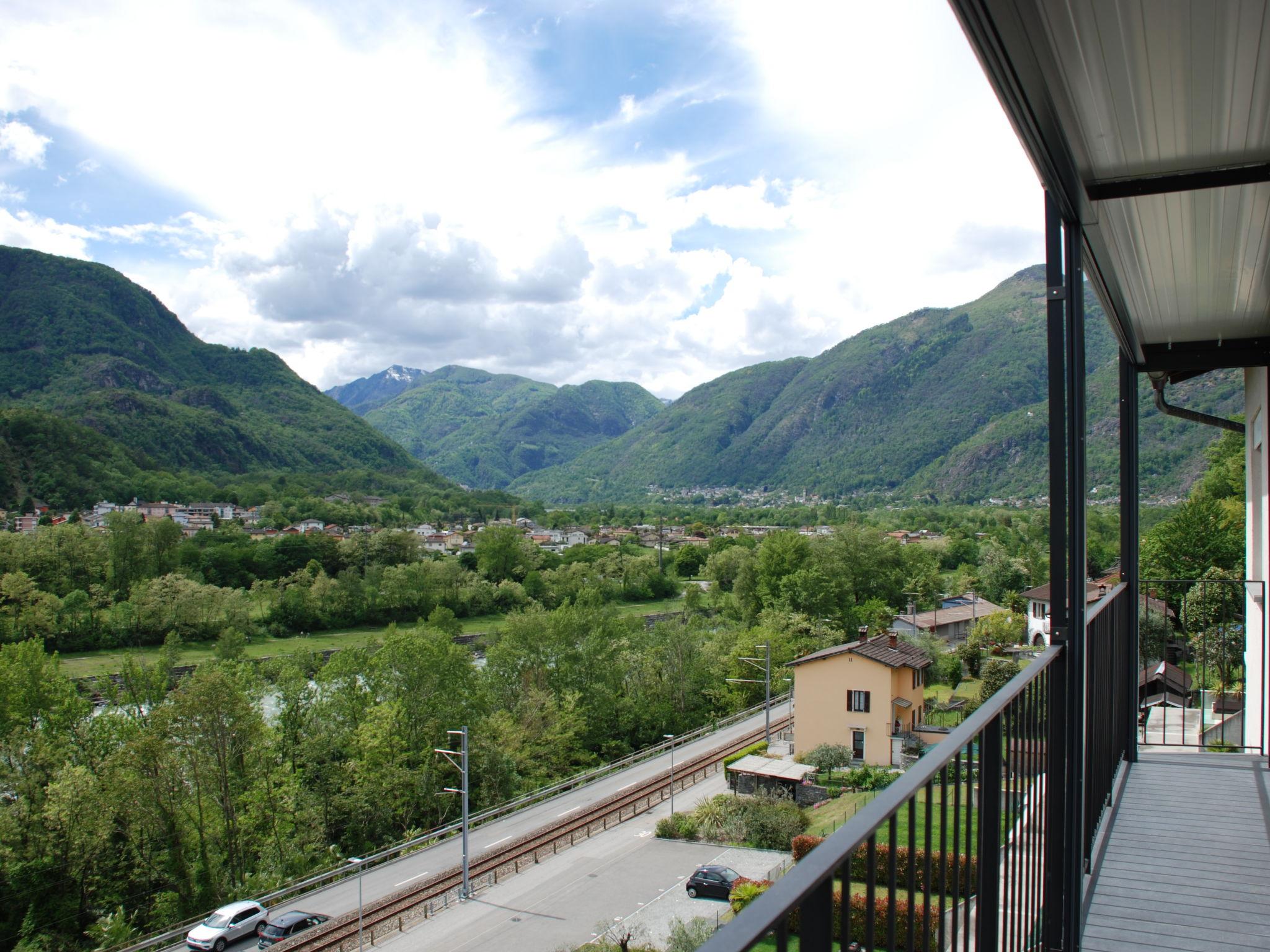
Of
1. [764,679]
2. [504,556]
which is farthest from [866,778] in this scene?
[504,556]

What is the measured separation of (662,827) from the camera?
→ 1457cm

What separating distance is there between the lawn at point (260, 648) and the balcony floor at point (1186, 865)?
83.2 ft

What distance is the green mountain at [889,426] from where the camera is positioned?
7256cm

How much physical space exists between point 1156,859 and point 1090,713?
2.16 ft

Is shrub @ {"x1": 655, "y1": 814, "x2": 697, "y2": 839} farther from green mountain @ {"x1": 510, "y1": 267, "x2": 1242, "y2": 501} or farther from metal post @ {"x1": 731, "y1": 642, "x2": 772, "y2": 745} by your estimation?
green mountain @ {"x1": 510, "y1": 267, "x2": 1242, "y2": 501}

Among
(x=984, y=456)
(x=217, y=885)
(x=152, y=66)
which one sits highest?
(x=152, y=66)

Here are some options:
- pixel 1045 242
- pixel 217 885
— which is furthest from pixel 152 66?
pixel 1045 242

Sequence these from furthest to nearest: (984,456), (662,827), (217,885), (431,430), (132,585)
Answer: (431,430)
(984,456)
(132,585)
(217,885)
(662,827)

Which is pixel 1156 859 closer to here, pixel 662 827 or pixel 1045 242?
pixel 1045 242

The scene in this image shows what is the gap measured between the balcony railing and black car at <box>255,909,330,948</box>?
12430 mm

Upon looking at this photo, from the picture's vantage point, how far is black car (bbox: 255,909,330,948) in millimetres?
12039

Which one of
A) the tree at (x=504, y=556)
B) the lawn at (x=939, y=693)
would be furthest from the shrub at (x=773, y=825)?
the tree at (x=504, y=556)

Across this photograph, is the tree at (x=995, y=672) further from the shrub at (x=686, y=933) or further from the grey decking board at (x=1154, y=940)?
the grey decking board at (x=1154, y=940)

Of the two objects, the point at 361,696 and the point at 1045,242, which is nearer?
the point at 1045,242
